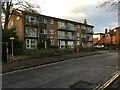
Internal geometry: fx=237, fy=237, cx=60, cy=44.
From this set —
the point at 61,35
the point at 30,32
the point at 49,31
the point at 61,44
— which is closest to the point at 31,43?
the point at 30,32

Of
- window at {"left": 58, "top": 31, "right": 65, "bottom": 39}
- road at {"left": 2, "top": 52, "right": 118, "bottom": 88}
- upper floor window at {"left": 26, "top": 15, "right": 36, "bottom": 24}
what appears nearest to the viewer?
road at {"left": 2, "top": 52, "right": 118, "bottom": 88}

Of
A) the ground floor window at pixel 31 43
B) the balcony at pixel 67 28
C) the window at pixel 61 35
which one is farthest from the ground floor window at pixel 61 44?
the ground floor window at pixel 31 43

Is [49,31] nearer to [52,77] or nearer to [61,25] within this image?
[61,25]

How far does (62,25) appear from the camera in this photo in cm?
6769

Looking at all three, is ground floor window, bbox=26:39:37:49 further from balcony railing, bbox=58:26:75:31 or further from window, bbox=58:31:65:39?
balcony railing, bbox=58:26:75:31

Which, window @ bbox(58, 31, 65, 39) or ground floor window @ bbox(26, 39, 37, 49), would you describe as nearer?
ground floor window @ bbox(26, 39, 37, 49)

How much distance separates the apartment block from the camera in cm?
5247

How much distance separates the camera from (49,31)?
6159 centimetres

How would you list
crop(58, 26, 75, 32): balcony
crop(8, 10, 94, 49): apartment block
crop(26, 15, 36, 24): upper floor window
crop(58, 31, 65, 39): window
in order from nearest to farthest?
crop(8, 10, 94, 49): apartment block, crop(26, 15, 36, 24): upper floor window, crop(58, 31, 65, 39): window, crop(58, 26, 75, 32): balcony

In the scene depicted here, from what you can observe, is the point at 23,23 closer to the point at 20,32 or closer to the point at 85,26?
the point at 20,32

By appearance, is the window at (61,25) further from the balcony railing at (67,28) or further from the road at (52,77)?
the road at (52,77)

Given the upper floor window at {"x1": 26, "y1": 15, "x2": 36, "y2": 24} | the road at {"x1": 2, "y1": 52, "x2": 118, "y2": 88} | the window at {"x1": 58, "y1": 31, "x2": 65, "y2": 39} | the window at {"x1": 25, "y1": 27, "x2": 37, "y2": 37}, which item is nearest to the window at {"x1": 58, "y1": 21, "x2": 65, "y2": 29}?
the window at {"x1": 58, "y1": 31, "x2": 65, "y2": 39}

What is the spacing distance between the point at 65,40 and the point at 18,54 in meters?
38.1

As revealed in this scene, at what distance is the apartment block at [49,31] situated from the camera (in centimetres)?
5247
